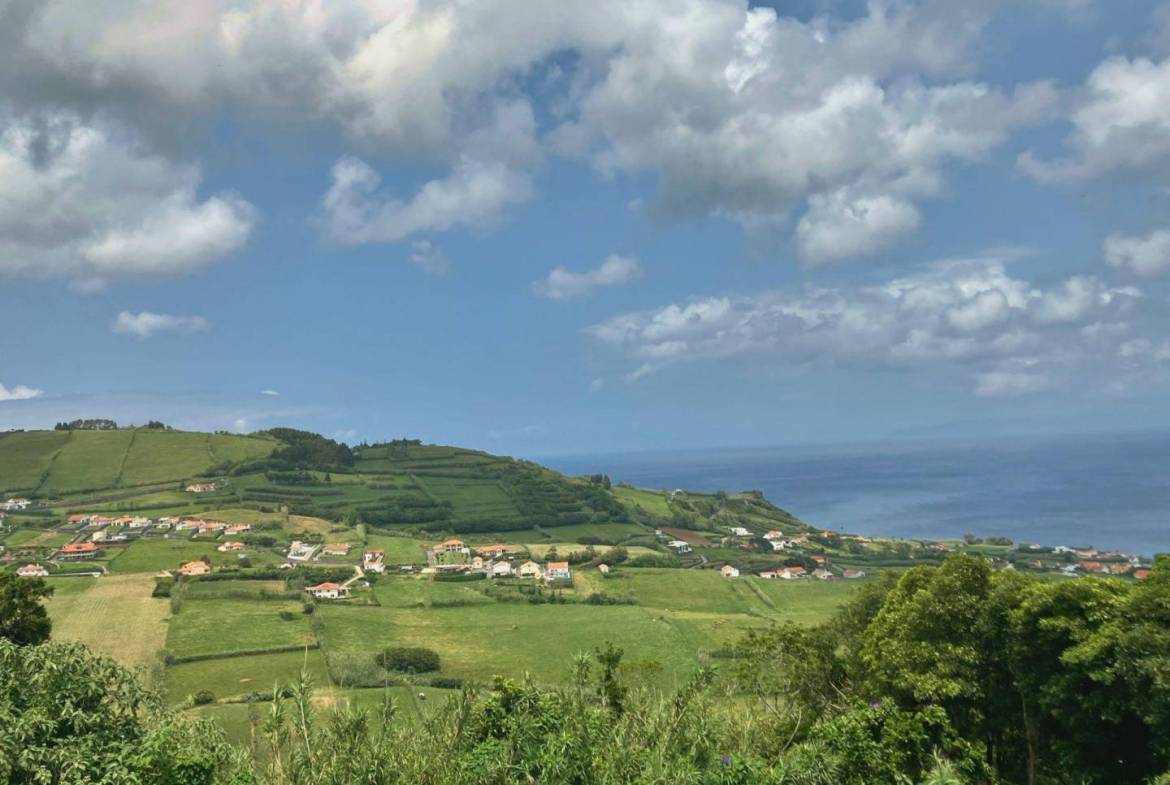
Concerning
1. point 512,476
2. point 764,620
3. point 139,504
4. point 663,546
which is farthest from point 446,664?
point 512,476

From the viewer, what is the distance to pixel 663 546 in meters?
98.2

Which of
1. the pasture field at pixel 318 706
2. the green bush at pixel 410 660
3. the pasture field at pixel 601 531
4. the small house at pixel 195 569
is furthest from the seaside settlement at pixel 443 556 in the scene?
Answer: the pasture field at pixel 318 706

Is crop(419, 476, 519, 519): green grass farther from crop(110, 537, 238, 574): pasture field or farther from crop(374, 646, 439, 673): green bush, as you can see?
crop(374, 646, 439, 673): green bush

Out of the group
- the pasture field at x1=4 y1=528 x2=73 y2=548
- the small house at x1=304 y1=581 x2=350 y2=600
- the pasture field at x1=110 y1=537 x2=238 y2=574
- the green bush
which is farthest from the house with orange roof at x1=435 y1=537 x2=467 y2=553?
the green bush

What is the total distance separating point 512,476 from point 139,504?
5706 centimetres

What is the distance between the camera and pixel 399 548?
8331 centimetres

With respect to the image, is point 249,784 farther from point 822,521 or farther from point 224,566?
point 822,521

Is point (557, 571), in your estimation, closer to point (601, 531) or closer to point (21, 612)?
point (601, 531)

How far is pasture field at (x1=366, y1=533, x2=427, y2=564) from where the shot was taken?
78562 millimetres

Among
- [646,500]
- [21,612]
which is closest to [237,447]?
[646,500]

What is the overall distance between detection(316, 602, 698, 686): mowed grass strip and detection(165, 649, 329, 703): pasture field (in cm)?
277

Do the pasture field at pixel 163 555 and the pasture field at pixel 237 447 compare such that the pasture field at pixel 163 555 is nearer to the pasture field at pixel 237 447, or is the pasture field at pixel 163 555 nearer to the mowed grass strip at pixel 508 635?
the mowed grass strip at pixel 508 635

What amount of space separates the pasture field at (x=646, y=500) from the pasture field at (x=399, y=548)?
142ft

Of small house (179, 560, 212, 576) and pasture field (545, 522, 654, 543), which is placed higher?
pasture field (545, 522, 654, 543)
